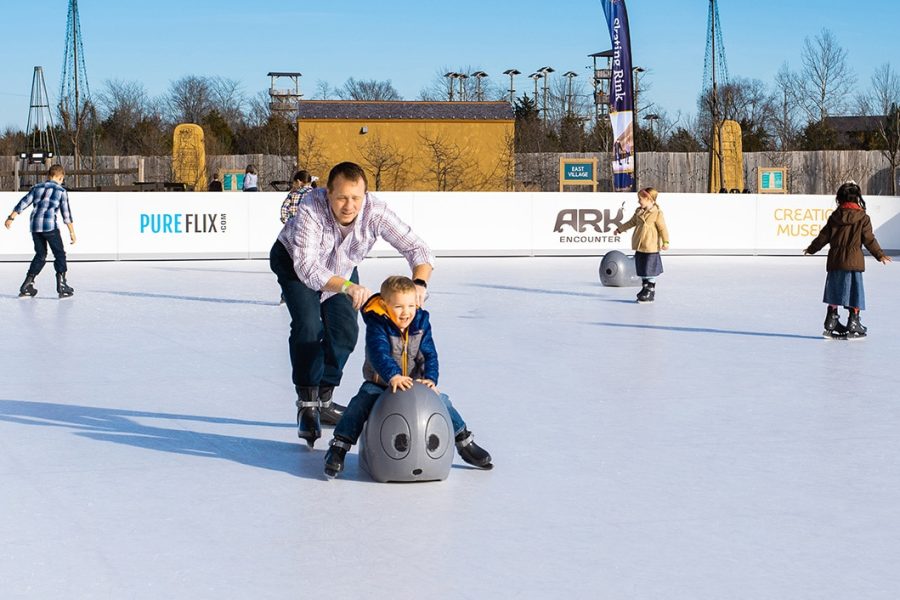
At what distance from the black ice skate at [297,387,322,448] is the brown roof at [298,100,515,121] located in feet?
117

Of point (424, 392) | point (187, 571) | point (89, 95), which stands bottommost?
point (187, 571)

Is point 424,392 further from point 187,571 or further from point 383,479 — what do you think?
point 187,571

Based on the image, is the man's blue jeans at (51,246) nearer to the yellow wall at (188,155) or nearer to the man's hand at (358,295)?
the man's hand at (358,295)

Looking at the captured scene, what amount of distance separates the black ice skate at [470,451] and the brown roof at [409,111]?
36322 mm

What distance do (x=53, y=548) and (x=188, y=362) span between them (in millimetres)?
4969

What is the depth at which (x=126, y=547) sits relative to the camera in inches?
169

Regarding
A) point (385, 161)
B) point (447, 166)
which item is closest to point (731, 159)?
point (447, 166)

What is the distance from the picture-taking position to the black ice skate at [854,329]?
10.9 meters

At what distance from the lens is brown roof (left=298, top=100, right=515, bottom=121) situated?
4169 cm

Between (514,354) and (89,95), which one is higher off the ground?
(89,95)

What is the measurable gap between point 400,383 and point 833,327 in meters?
6.85

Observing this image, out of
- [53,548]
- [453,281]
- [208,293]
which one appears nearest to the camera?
[53,548]

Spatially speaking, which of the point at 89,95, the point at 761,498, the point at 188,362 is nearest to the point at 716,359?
the point at 188,362

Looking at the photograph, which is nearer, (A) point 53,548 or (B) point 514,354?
(A) point 53,548
